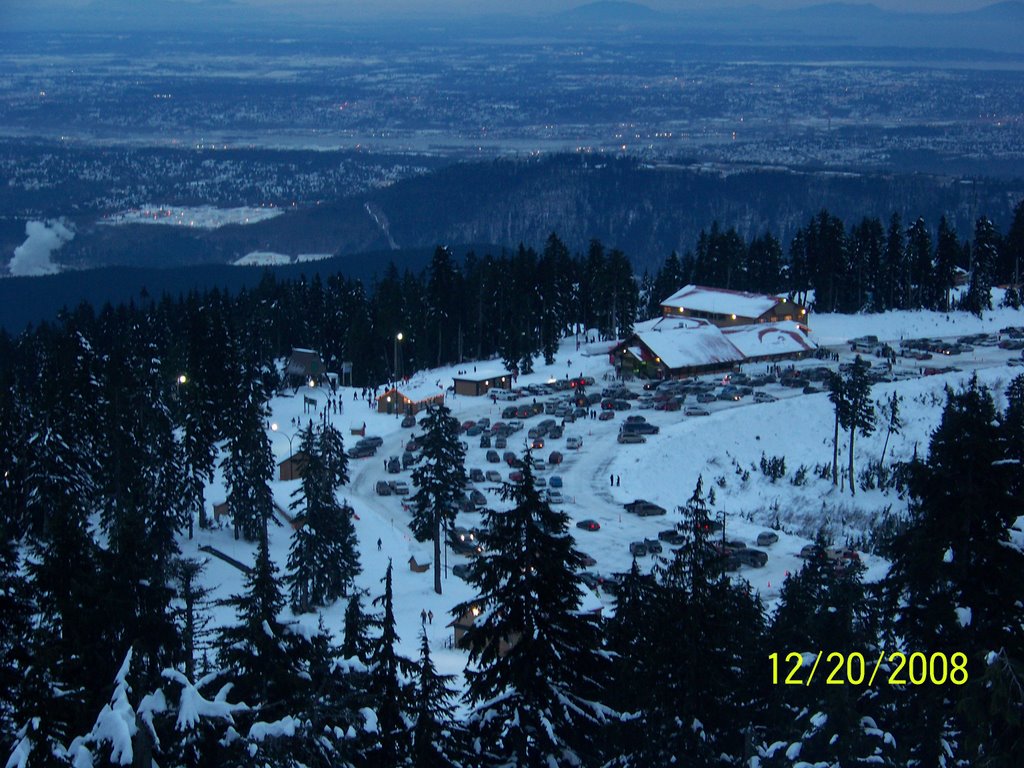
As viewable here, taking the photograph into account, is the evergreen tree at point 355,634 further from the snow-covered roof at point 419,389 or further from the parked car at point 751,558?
the snow-covered roof at point 419,389

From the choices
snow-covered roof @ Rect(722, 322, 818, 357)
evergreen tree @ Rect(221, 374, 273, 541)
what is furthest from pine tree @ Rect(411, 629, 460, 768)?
snow-covered roof @ Rect(722, 322, 818, 357)

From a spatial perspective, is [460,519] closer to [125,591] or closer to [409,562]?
[409,562]

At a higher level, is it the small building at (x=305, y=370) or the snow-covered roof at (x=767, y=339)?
the snow-covered roof at (x=767, y=339)

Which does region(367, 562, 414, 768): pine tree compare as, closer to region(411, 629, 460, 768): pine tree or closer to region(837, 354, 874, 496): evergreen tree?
region(411, 629, 460, 768): pine tree

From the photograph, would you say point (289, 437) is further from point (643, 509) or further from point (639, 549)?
point (639, 549)

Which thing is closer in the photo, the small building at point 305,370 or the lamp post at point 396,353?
the small building at point 305,370

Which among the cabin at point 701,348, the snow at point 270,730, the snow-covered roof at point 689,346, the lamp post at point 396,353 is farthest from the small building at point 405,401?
the snow at point 270,730
